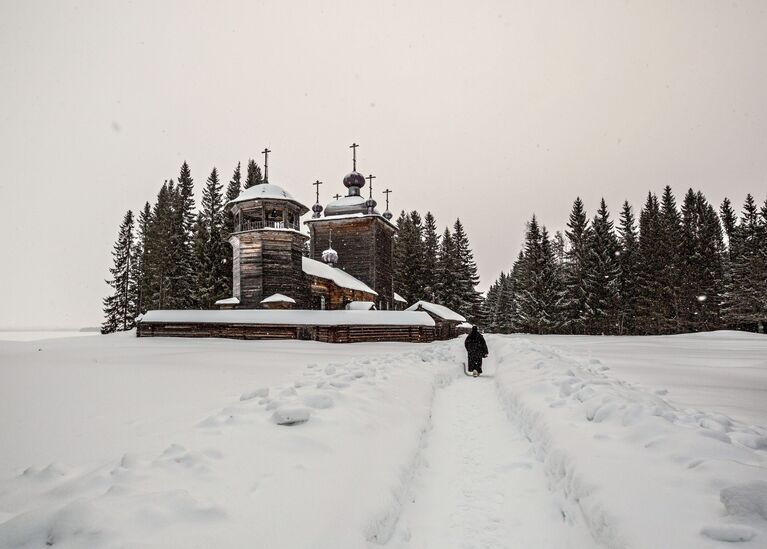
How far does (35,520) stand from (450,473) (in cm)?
347

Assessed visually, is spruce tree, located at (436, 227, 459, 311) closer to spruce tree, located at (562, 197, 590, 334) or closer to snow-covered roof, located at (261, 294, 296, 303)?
spruce tree, located at (562, 197, 590, 334)

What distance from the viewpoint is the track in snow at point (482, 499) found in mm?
3105

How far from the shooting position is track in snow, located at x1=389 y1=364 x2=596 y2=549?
3105 mm

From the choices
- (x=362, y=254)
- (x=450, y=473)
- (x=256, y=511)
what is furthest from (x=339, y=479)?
(x=362, y=254)

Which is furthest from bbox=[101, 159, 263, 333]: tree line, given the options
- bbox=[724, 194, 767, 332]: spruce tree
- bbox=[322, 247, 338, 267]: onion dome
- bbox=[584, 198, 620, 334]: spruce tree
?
bbox=[724, 194, 767, 332]: spruce tree

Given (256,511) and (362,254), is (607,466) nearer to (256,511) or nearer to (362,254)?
(256,511)

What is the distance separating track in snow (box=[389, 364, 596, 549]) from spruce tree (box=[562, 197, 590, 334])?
40373 mm

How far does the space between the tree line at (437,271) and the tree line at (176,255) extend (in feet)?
59.9

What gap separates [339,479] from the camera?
11.4 feet

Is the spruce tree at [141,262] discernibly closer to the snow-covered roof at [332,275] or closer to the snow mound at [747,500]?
the snow-covered roof at [332,275]

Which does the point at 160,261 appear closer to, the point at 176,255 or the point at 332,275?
the point at 176,255

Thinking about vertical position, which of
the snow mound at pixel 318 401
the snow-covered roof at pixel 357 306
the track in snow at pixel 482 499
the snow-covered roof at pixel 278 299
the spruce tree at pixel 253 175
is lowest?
the track in snow at pixel 482 499

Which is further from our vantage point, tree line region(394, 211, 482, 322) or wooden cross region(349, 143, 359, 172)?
tree line region(394, 211, 482, 322)

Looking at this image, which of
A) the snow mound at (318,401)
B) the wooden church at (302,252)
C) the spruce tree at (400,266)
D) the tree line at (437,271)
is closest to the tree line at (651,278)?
the tree line at (437,271)
